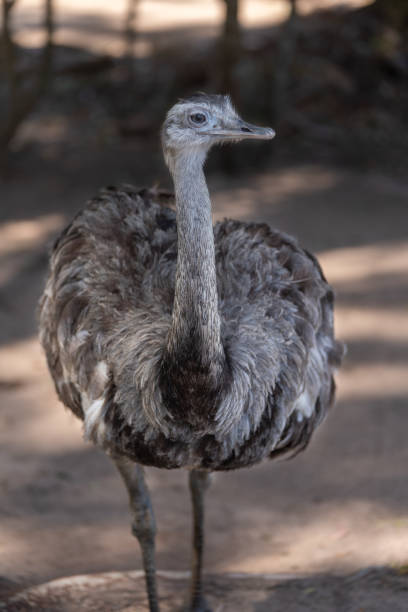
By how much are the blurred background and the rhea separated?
684 mm

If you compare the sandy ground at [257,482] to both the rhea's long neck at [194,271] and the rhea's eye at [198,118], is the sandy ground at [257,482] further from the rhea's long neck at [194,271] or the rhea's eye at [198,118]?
the rhea's eye at [198,118]

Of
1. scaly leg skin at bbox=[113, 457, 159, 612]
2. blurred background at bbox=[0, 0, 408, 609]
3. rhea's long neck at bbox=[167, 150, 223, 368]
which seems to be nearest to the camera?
rhea's long neck at bbox=[167, 150, 223, 368]

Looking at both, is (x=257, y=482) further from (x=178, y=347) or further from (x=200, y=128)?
(x=200, y=128)

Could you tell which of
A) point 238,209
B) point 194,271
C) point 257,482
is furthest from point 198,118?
point 238,209

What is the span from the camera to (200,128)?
2.86 metres

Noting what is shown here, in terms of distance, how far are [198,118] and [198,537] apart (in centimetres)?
214

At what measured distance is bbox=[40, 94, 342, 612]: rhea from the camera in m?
2.88

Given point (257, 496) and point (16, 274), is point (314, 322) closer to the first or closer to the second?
point (257, 496)

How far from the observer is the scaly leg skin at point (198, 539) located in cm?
413

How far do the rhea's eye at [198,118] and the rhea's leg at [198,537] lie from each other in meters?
1.81

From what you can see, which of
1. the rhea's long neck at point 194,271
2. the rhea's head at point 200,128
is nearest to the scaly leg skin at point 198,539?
the rhea's long neck at point 194,271

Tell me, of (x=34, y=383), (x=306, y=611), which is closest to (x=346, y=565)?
(x=306, y=611)

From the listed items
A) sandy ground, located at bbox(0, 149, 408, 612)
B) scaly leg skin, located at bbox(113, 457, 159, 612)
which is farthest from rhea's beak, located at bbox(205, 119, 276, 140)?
sandy ground, located at bbox(0, 149, 408, 612)

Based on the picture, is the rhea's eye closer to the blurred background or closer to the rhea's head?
the rhea's head
